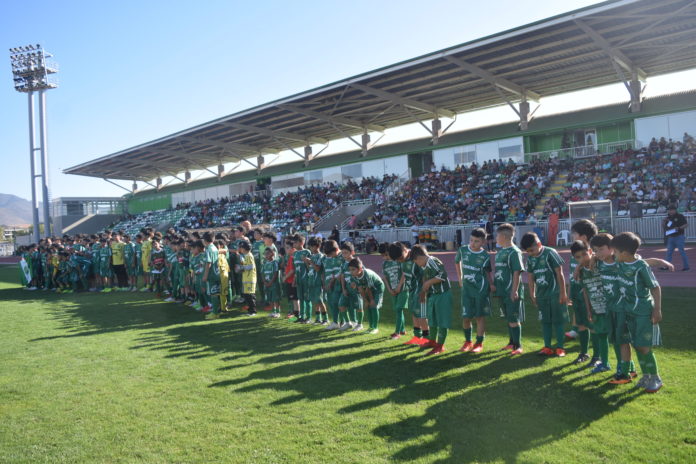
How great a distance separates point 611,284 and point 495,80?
22.3 m

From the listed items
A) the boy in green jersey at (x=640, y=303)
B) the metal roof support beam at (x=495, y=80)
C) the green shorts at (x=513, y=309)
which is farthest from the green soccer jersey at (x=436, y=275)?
the metal roof support beam at (x=495, y=80)

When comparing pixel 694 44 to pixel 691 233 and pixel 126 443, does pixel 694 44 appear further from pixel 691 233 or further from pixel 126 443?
pixel 126 443

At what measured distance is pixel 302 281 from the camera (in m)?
9.08

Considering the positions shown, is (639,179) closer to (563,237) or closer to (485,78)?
(563,237)

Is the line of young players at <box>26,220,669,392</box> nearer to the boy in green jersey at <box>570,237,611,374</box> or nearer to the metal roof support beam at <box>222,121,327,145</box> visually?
the boy in green jersey at <box>570,237,611,374</box>

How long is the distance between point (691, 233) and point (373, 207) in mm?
17831

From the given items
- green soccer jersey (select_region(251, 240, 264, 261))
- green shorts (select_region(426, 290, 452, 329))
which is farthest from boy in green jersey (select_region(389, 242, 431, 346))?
green soccer jersey (select_region(251, 240, 264, 261))

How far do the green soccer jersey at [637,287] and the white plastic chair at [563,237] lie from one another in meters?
17.0

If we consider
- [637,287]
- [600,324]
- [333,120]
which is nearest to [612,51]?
[333,120]

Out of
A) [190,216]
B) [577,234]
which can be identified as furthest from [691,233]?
[190,216]

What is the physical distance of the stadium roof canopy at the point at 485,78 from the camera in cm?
1970

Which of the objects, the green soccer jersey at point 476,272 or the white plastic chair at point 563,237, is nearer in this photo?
the green soccer jersey at point 476,272

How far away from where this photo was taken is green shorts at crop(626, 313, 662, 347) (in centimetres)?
447

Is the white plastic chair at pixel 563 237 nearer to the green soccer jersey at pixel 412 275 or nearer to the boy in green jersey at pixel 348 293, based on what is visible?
the boy in green jersey at pixel 348 293
